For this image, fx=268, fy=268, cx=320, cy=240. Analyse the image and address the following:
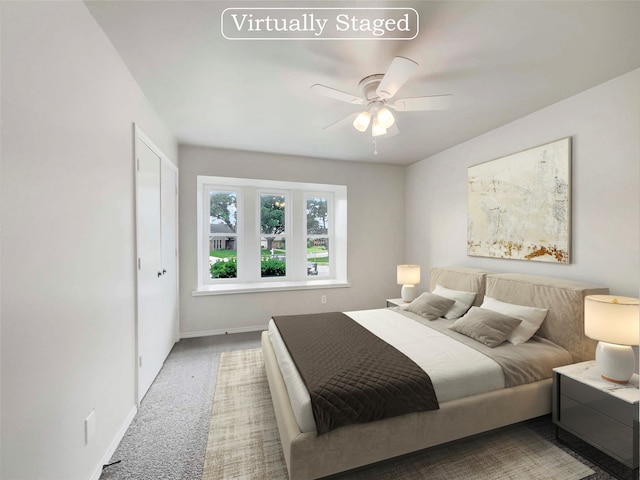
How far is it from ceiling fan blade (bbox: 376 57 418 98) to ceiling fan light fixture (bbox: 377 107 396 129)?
12cm

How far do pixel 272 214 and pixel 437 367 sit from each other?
11.0 ft

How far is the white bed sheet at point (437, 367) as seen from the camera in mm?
1529

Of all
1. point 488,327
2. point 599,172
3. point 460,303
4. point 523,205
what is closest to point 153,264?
point 488,327

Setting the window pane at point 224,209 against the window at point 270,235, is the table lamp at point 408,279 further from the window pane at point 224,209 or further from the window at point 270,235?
the window pane at point 224,209

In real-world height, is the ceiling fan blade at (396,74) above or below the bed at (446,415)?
above

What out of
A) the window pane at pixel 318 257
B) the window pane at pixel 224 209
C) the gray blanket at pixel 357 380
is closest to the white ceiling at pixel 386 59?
the window pane at pixel 224 209

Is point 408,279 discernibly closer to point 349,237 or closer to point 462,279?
point 462,279

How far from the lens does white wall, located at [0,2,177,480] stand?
38.3 inches

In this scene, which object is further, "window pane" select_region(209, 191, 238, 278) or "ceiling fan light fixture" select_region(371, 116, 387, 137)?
"window pane" select_region(209, 191, 238, 278)

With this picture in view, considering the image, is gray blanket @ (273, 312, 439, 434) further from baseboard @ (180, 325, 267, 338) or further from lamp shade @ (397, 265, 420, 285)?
baseboard @ (180, 325, 267, 338)

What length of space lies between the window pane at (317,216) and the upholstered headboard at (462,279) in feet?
6.46

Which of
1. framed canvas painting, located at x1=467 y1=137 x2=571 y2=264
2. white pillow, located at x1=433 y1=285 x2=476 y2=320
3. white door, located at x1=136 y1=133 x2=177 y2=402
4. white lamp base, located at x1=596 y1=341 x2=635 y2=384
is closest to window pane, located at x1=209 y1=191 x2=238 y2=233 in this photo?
white door, located at x1=136 y1=133 x2=177 y2=402

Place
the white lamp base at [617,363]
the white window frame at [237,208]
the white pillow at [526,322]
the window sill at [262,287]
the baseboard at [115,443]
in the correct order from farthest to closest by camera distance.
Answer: the white window frame at [237,208] < the window sill at [262,287] < the white pillow at [526,322] < the white lamp base at [617,363] < the baseboard at [115,443]

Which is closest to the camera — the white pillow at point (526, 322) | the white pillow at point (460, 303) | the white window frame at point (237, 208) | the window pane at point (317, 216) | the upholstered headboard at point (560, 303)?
the upholstered headboard at point (560, 303)
